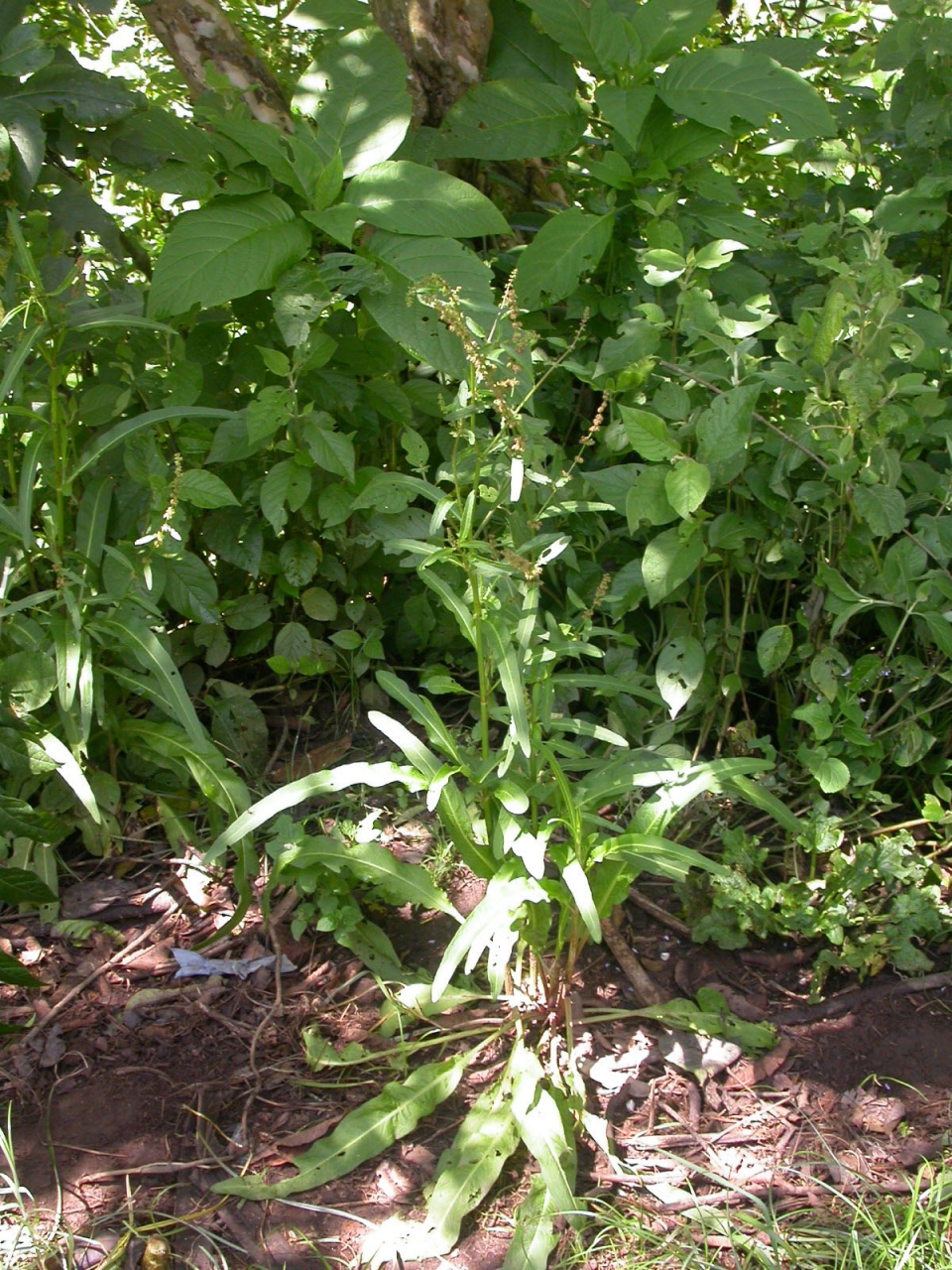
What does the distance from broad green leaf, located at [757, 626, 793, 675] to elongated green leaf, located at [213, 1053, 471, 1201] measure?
1.12 metres

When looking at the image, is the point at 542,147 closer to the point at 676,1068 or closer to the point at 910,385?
the point at 910,385

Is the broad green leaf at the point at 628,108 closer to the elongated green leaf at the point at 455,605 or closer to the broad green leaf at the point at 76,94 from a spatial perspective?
the broad green leaf at the point at 76,94

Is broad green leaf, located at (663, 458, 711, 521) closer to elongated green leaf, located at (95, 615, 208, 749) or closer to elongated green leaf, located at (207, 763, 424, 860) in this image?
elongated green leaf, located at (207, 763, 424, 860)

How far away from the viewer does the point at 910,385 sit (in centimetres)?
234

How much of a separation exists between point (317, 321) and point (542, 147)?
2.90ft

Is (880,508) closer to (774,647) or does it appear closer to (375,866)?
(774,647)

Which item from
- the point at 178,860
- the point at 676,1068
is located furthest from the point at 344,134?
the point at 676,1068

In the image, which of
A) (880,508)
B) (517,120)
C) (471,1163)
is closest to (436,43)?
(517,120)

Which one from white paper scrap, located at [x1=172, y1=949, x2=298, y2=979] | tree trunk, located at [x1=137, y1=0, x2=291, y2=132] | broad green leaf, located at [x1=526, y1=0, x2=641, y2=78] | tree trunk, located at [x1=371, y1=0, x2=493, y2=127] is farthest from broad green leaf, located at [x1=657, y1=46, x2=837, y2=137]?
white paper scrap, located at [x1=172, y1=949, x2=298, y2=979]

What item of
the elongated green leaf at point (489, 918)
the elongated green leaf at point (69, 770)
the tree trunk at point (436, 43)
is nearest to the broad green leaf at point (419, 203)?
the tree trunk at point (436, 43)

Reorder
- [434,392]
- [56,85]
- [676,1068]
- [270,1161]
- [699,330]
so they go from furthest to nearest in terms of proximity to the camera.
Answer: [434,392] < [56,85] < [699,330] < [676,1068] < [270,1161]

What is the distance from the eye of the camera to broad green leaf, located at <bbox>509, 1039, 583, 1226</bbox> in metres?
1.86

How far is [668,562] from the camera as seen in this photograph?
2506 mm

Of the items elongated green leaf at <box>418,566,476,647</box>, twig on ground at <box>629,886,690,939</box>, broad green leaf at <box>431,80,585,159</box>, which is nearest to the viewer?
elongated green leaf at <box>418,566,476,647</box>
